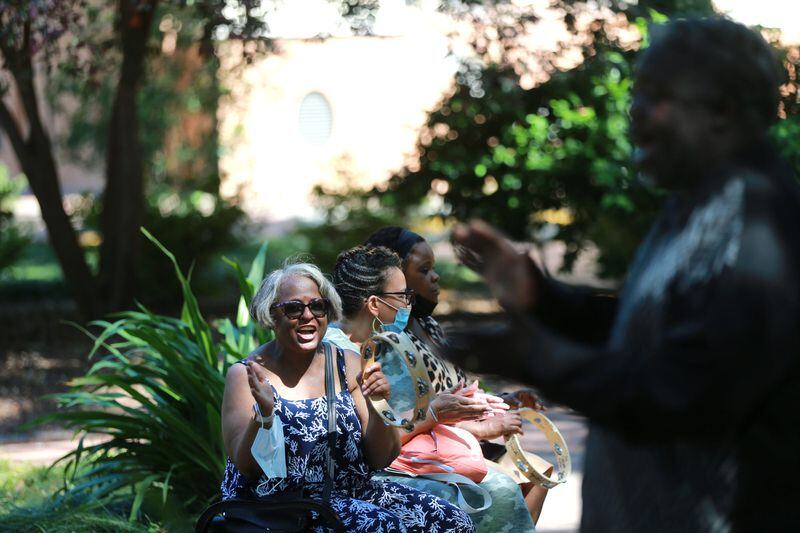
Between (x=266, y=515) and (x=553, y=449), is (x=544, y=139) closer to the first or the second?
(x=553, y=449)

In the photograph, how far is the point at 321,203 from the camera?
1656 cm

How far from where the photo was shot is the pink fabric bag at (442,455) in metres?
4.51

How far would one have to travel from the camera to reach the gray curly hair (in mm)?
4188

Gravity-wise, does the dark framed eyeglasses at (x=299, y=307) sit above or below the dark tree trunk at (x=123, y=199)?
above

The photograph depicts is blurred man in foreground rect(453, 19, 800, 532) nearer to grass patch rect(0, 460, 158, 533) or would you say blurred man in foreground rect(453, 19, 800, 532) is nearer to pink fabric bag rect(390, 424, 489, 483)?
pink fabric bag rect(390, 424, 489, 483)

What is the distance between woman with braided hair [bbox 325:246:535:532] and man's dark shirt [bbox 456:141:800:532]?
2450 mm

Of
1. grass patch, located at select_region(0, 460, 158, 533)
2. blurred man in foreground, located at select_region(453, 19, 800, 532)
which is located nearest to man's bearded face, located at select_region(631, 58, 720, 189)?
blurred man in foreground, located at select_region(453, 19, 800, 532)

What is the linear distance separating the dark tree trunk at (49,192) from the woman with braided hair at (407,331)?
747 cm

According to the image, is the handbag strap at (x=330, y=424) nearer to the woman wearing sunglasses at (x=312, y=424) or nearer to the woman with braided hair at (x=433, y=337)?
the woman wearing sunglasses at (x=312, y=424)

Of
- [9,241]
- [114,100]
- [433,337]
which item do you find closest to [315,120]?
[9,241]

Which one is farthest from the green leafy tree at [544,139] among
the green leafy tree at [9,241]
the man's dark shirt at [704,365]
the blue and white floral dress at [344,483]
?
the man's dark shirt at [704,365]

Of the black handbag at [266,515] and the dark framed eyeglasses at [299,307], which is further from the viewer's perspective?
the dark framed eyeglasses at [299,307]

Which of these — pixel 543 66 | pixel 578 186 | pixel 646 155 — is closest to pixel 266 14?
pixel 543 66

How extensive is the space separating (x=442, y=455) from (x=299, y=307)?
0.88 metres
